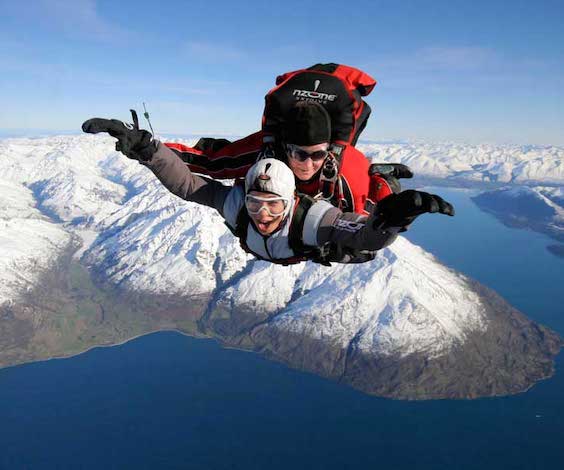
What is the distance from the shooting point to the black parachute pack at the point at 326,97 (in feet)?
16.5

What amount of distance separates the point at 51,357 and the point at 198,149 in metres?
190

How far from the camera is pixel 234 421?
126312mm

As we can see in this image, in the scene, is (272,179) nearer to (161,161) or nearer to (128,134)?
(161,161)

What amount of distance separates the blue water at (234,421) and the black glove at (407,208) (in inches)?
4970

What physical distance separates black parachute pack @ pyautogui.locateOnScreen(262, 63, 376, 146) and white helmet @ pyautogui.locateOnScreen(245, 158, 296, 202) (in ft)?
2.28

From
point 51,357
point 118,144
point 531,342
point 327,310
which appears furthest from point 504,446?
point 51,357

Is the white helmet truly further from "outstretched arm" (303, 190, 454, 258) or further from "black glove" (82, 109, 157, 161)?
"black glove" (82, 109, 157, 161)

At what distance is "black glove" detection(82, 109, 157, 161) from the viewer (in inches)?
164

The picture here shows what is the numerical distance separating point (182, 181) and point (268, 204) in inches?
46.9

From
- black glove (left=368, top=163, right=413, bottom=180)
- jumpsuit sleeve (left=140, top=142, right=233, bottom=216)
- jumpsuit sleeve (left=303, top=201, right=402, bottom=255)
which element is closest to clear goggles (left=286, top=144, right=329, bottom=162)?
jumpsuit sleeve (left=303, top=201, right=402, bottom=255)

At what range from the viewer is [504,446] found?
115 metres

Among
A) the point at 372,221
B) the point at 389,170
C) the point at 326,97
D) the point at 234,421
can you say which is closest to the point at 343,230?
the point at 372,221

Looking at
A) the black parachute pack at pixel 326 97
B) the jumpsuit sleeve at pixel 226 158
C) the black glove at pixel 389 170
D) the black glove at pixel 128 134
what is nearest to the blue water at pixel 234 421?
the black glove at pixel 389 170

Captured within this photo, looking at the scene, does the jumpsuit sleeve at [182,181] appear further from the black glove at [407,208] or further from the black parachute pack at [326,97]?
the black glove at [407,208]
